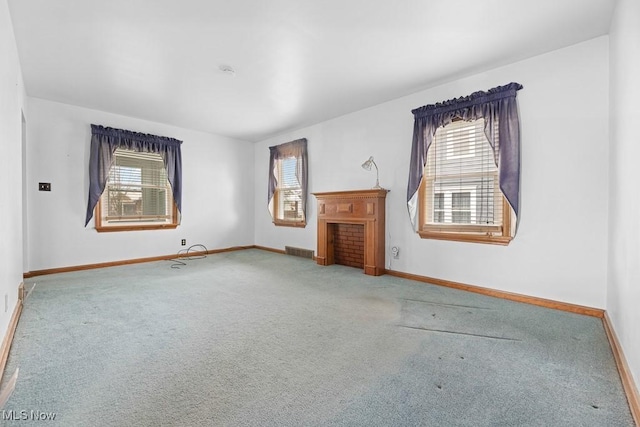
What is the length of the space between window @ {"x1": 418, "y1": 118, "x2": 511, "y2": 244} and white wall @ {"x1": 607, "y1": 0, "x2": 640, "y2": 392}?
0.93 meters

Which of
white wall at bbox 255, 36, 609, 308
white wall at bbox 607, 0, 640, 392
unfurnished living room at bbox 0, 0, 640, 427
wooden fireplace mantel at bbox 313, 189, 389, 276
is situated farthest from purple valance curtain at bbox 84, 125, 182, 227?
white wall at bbox 607, 0, 640, 392

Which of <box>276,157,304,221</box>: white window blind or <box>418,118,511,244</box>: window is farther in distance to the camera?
<box>276,157,304,221</box>: white window blind

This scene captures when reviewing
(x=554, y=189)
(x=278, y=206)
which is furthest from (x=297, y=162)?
(x=554, y=189)

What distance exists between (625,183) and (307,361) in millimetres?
2432

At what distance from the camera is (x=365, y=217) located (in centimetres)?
432

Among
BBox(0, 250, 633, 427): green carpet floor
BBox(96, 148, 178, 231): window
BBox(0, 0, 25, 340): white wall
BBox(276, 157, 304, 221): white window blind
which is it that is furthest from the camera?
BBox(276, 157, 304, 221): white window blind

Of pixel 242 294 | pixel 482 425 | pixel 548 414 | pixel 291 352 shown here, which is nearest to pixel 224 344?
pixel 291 352

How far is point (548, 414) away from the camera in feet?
4.74

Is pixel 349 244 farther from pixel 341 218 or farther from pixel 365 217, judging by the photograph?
pixel 365 217

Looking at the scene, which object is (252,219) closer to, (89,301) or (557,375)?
(89,301)

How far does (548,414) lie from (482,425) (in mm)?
374

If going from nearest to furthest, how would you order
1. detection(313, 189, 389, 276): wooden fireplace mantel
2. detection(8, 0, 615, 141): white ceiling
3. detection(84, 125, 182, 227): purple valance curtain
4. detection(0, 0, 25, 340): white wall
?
detection(0, 0, 25, 340): white wall → detection(8, 0, 615, 141): white ceiling → detection(313, 189, 389, 276): wooden fireplace mantel → detection(84, 125, 182, 227): purple valance curtain

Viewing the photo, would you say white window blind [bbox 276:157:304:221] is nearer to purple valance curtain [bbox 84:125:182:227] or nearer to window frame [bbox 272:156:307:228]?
window frame [bbox 272:156:307:228]

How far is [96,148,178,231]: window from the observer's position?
489cm
